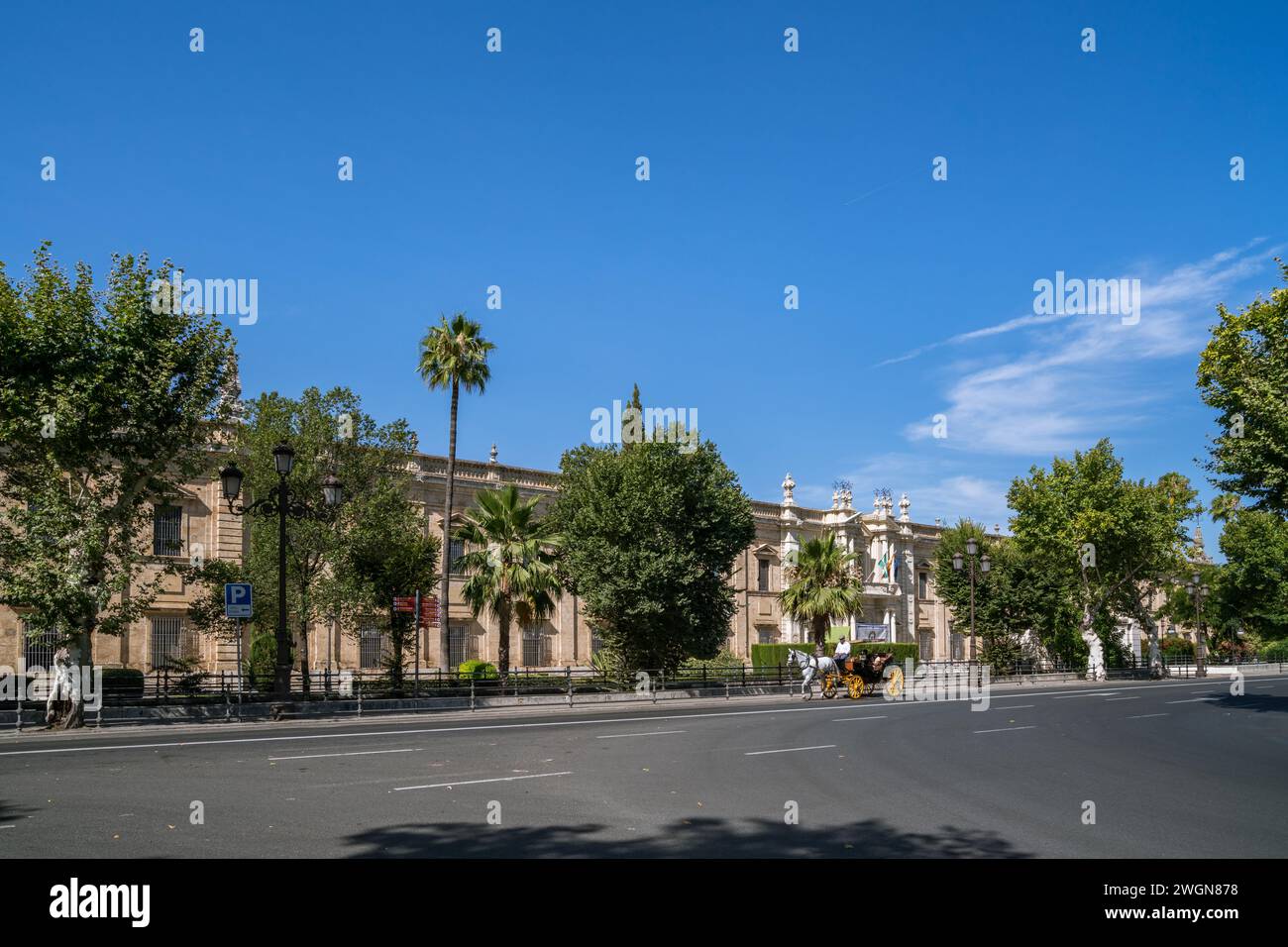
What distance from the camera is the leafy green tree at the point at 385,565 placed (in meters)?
33.0

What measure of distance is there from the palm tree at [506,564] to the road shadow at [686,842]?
26.8m

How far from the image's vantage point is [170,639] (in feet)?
142

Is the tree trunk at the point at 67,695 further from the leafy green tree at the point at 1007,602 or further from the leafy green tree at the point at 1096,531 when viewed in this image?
the leafy green tree at the point at 1096,531

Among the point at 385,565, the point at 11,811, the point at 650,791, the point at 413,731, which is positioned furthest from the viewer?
the point at 385,565

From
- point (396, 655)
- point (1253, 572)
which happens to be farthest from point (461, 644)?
point (1253, 572)

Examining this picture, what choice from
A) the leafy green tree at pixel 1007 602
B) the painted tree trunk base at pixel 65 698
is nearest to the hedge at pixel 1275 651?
the leafy green tree at pixel 1007 602

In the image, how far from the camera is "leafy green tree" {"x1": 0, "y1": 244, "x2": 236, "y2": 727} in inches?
898

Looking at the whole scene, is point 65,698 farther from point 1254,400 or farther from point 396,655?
point 1254,400

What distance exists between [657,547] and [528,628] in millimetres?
5858

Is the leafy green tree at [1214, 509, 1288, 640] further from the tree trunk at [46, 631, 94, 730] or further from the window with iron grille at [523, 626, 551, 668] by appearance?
the tree trunk at [46, 631, 94, 730]

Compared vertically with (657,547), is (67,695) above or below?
below

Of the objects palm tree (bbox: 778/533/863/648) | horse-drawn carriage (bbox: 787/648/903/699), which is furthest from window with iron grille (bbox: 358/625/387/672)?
horse-drawn carriage (bbox: 787/648/903/699)

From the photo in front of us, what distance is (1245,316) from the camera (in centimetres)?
2966
